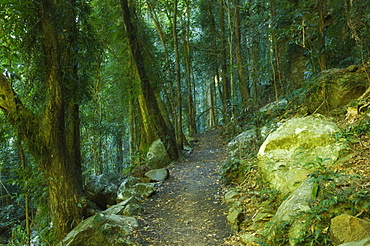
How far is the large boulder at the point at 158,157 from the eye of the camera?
9.25 metres

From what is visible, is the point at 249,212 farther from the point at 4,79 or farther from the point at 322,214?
the point at 4,79

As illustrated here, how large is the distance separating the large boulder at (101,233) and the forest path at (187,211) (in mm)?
262

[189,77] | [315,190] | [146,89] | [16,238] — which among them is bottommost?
[16,238]

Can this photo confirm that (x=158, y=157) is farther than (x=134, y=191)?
Yes

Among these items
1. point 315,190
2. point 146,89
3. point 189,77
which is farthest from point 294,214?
point 189,77

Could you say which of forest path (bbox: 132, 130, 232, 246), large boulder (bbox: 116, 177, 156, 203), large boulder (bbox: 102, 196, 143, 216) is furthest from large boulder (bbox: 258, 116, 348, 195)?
large boulder (bbox: 116, 177, 156, 203)

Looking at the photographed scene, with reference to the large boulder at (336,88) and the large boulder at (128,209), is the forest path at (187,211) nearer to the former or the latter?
the large boulder at (128,209)

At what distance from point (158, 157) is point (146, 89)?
2498 mm

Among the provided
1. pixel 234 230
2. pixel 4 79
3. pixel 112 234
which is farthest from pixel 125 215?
pixel 4 79

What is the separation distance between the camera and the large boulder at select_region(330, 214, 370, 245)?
2572mm

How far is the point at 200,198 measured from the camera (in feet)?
20.1

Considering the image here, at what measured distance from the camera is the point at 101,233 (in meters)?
4.64

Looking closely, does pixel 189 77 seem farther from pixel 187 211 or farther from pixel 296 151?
pixel 296 151

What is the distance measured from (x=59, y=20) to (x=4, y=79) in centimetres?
163
